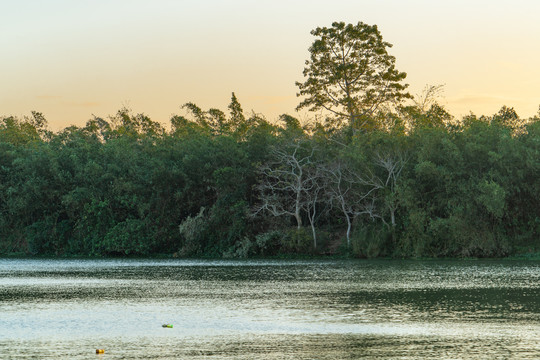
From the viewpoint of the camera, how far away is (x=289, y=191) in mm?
71438

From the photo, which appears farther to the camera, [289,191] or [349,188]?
[289,191]

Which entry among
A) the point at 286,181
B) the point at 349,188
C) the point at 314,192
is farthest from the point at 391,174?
the point at 286,181

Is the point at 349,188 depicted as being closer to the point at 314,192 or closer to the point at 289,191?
the point at 314,192

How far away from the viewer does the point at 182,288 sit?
40.0 metres

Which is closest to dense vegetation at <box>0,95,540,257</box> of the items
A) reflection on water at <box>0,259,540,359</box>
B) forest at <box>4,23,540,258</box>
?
forest at <box>4,23,540,258</box>

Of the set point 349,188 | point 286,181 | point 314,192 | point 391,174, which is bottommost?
point 314,192

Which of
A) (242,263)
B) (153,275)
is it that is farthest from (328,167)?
(153,275)

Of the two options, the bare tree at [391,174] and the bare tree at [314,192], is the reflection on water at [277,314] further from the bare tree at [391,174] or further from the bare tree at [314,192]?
the bare tree at [314,192]

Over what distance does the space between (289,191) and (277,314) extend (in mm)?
42774

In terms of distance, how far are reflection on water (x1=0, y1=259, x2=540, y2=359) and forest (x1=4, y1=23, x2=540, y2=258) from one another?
13.0 m

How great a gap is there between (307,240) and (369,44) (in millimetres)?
23353

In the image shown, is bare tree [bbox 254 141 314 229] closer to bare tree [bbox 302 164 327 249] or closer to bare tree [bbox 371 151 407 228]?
bare tree [bbox 302 164 327 249]

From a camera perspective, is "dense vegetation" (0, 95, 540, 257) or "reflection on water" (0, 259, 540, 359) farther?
"dense vegetation" (0, 95, 540, 257)

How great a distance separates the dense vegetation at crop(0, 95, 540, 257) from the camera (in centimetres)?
6341
